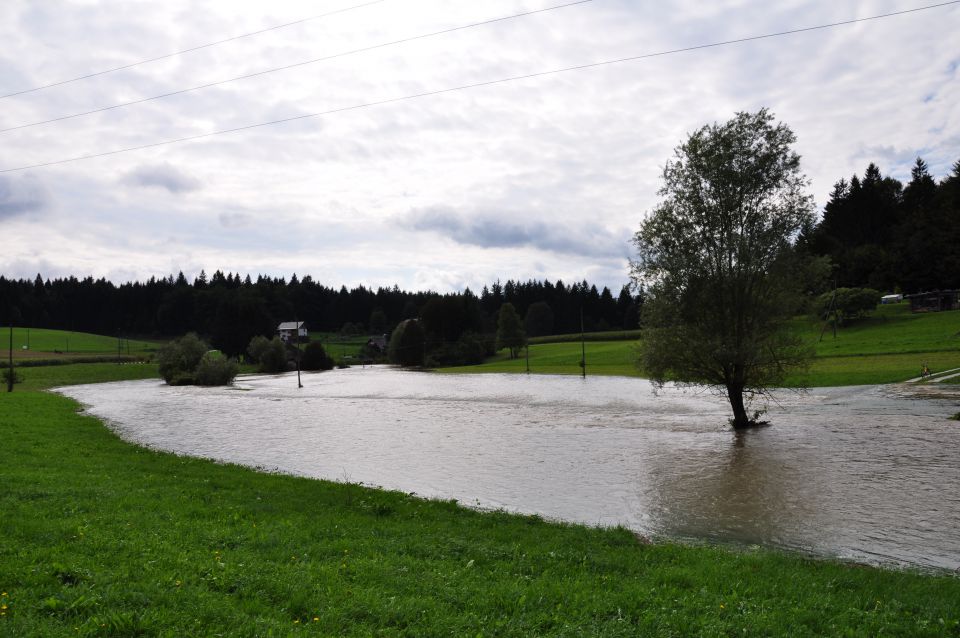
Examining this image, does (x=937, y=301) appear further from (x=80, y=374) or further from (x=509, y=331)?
(x=80, y=374)

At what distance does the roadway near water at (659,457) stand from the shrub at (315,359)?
7645 cm

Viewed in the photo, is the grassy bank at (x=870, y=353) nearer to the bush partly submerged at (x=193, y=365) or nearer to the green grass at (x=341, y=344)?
the bush partly submerged at (x=193, y=365)

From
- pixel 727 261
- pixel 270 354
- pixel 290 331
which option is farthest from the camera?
pixel 290 331

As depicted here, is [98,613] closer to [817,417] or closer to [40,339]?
[817,417]

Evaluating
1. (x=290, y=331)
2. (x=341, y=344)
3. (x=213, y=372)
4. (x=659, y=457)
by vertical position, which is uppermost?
(x=290, y=331)

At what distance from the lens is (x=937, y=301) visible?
248ft

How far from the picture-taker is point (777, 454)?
2241cm

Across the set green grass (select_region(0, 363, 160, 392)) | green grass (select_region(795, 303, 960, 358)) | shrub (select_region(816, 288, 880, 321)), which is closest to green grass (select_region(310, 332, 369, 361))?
green grass (select_region(0, 363, 160, 392))

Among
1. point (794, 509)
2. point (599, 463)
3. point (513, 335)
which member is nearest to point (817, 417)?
point (599, 463)

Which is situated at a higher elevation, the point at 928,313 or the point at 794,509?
the point at 928,313

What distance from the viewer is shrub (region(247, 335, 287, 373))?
113750 mm

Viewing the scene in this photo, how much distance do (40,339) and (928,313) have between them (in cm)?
16500

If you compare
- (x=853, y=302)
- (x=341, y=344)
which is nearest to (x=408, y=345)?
(x=341, y=344)

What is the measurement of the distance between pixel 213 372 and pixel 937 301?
9193 cm
